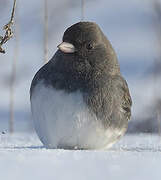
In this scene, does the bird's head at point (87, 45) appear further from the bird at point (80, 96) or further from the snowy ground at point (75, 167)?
the snowy ground at point (75, 167)

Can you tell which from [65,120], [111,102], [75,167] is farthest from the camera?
[111,102]

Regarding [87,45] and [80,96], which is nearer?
[80,96]

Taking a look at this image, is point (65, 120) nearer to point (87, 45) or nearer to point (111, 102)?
point (111, 102)

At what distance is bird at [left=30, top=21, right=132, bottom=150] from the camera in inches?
73.9

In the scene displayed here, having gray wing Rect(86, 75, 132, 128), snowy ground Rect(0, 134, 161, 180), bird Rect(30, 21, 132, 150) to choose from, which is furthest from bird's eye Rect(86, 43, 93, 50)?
snowy ground Rect(0, 134, 161, 180)

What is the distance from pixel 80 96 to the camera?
189cm

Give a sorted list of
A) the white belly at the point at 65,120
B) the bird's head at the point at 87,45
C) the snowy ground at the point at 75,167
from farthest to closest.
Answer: the bird's head at the point at 87,45
the white belly at the point at 65,120
the snowy ground at the point at 75,167

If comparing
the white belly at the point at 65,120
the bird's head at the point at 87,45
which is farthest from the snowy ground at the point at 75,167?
the bird's head at the point at 87,45

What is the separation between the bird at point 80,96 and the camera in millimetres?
1878

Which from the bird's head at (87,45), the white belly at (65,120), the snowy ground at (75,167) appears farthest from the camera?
the bird's head at (87,45)

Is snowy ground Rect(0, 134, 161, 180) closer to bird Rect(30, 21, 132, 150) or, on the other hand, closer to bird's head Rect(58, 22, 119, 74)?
bird Rect(30, 21, 132, 150)

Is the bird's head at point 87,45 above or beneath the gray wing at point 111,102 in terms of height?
above

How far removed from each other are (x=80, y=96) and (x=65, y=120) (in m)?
0.11

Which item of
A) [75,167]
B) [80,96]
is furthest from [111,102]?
[75,167]
